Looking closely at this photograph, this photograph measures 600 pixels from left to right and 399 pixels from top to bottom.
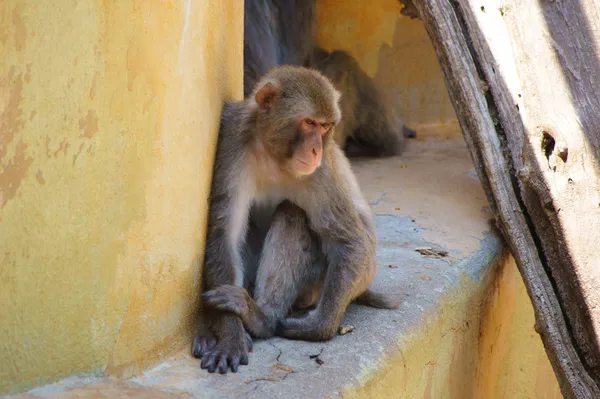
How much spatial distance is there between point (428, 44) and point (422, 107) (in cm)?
72

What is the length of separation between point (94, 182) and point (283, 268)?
4.07 feet

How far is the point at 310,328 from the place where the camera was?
12.6 feet

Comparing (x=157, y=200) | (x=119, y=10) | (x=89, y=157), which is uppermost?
(x=119, y=10)

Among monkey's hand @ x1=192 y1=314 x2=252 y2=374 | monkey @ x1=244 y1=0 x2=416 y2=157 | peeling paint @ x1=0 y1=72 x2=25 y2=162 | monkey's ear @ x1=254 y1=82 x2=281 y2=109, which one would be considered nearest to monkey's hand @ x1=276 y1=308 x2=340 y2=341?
monkey's hand @ x1=192 y1=314 x2=252 y2=374

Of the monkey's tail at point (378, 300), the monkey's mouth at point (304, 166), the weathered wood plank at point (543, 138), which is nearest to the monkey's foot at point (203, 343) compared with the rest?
the monkey's mouth at point (304, 166)

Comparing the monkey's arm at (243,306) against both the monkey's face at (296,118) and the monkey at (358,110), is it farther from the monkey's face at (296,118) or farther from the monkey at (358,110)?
the monkey at (358,110)

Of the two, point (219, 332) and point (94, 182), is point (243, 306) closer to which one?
point (219, 332)

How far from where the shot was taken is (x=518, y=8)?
460cm

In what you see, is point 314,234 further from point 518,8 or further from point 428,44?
point 428,44

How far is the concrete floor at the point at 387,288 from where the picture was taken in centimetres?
320

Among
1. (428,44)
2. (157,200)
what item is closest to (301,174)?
(157,200)

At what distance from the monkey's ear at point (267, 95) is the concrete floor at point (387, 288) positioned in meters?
1.10

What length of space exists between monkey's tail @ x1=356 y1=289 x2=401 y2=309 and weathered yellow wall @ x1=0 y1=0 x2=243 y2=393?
1092 millimetres

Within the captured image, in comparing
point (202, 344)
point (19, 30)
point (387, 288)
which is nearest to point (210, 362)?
point (202, 344)
